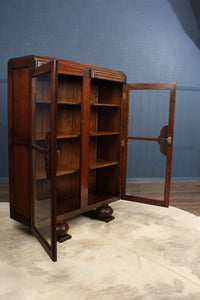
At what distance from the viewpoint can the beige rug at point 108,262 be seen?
2074 millimetres

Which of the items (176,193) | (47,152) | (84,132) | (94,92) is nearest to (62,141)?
(84,132)

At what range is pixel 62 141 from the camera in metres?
3.23

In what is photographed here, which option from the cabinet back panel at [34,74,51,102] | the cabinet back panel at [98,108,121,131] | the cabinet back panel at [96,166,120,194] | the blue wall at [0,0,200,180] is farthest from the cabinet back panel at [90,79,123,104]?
the blue wall at [0,0,200,180]

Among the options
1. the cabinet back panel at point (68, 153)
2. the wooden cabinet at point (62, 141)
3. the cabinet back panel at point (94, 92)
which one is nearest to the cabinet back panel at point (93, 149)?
the wooden cabinet at point (62, 141)

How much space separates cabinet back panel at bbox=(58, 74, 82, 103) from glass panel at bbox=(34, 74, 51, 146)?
591mm

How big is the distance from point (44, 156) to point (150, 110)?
5.95 ft

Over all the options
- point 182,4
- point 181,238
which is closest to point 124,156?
point 181,238

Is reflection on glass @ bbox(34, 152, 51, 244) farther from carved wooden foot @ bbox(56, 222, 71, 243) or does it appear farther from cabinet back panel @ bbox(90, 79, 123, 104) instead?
cabinet back panel @ bbox(90, 79, 123, 104)

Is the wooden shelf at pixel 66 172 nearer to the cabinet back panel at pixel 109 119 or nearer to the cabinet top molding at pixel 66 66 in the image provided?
the cabinet back panel at pixel 109 119

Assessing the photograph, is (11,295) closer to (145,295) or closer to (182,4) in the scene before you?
(145,295)

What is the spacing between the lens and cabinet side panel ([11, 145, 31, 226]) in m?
2.80

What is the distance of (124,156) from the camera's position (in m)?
3.62

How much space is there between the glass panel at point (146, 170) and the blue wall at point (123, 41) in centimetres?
22

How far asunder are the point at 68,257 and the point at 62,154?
1.17m
